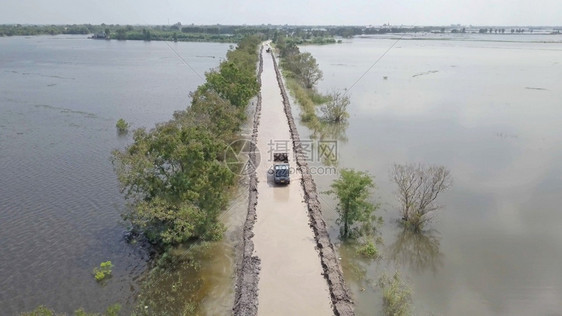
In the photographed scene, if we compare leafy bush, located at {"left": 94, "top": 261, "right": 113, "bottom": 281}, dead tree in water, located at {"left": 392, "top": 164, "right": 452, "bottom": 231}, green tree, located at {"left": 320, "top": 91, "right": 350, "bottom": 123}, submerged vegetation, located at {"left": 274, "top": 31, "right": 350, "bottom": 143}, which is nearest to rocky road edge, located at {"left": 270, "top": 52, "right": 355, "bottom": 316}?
dead tree in water, located at {"left": 392, "top": 164, "right": 452, "bottom": 231}

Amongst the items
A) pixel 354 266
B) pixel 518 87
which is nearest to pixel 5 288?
pixel 354 266

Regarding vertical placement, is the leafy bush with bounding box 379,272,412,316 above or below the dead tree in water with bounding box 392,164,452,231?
below

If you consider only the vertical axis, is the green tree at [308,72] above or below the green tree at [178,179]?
above

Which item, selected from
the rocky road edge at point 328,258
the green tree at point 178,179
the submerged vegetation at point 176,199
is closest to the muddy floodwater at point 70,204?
the submerged vegetation at point 176,199

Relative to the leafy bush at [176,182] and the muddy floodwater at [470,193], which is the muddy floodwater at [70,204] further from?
the muddy floodwater at [470,193]

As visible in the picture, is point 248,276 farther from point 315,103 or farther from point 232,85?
point 315,103

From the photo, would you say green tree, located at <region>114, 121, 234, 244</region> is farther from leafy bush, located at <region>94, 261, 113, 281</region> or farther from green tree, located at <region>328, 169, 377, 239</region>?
green tree, located at <region>328, 169, 377, 239</region>
